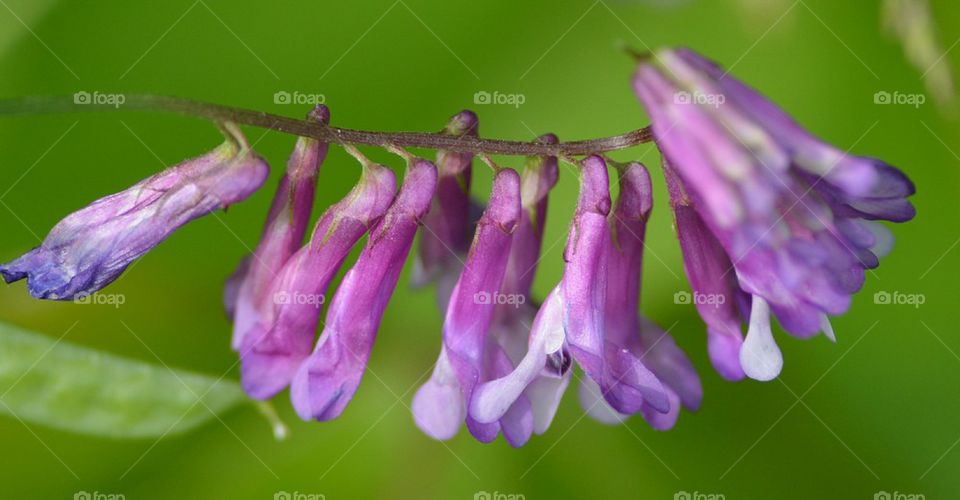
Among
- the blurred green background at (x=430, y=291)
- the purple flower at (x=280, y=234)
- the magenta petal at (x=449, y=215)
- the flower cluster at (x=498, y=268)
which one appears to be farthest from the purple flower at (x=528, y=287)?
the blurred green background at (x=430, y=291)

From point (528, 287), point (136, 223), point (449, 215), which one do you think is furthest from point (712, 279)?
point (136, 223)

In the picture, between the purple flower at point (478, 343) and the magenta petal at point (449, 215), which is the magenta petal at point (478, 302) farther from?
the magenta petal at point (449, 215)

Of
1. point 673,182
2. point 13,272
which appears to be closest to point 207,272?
point 13,272

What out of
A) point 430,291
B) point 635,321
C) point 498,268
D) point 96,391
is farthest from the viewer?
point 430,291

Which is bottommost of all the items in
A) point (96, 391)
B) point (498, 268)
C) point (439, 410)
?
point (96, 391)

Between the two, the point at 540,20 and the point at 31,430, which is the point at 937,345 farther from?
the point at 31,430

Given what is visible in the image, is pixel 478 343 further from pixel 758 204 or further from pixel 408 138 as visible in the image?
pixel 758 204
